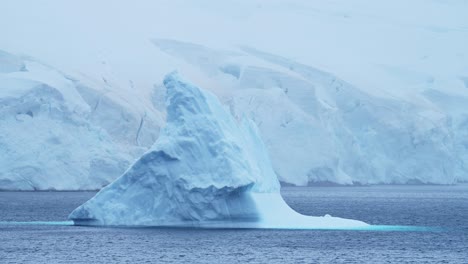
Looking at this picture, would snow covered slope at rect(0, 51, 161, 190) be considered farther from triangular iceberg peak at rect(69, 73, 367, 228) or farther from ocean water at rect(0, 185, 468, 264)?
triangular iceberg peak at rect(69, 73, 367, 228)

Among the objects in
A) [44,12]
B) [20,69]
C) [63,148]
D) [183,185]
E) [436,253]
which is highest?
[44,12]

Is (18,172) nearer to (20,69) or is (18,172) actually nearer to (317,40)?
(20,69)

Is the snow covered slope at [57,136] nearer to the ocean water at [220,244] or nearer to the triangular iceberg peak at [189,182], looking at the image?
the ocean water at [220,244]

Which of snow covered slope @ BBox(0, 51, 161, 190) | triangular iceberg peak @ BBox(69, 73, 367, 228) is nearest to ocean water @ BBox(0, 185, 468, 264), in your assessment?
triangular iceberg peak @ BBox(69, 73, 367, 228)

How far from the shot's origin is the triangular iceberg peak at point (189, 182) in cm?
3294

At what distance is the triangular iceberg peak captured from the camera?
32.9 metres

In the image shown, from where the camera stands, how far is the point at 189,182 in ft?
108

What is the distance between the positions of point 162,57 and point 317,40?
3775 cm

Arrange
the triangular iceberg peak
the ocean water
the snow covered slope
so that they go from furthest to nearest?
the snow covered slope < the triangular iceberg peak < the ocean water

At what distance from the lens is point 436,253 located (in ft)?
98.1

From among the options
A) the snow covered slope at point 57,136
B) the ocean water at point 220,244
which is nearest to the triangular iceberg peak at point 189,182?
the ocean water at point 220,244

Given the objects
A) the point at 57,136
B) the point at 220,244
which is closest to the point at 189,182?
the point at 220,244

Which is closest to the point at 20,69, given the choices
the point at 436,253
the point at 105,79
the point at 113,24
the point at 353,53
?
the point at 105,79

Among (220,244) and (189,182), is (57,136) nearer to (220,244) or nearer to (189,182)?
(189,182)
